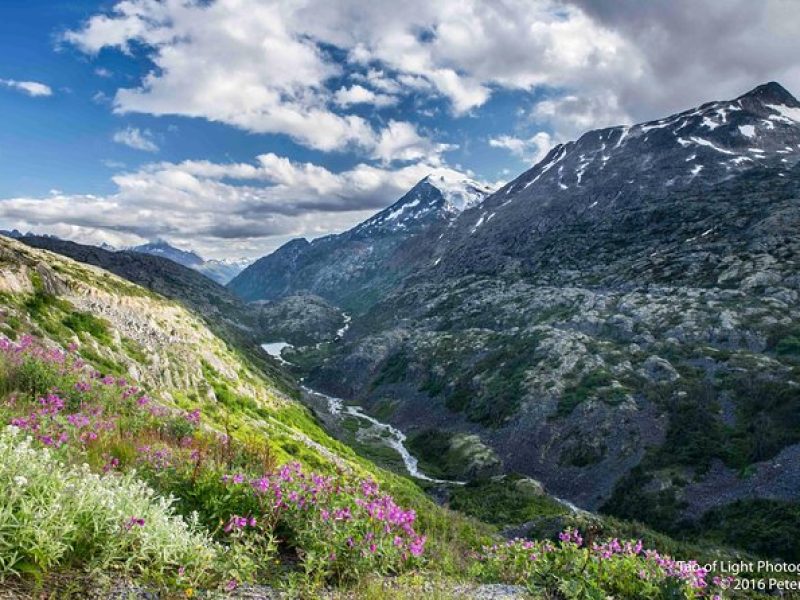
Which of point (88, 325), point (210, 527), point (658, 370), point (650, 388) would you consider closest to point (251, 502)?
point (210, 527)

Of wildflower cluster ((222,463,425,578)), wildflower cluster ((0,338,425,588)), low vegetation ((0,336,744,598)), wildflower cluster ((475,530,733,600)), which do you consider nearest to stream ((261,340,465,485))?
wildflower cluster ((475,530,733,600))

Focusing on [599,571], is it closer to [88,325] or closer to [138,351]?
[88,325]

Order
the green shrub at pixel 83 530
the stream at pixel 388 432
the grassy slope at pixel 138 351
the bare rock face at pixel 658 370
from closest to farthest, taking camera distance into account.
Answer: the green shrub at pixel 83 530, the grassy slope at pixel 138 351, the stream at pixel 388 432, the bare rock face at pixel 658 370

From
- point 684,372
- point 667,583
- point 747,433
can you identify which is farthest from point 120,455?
point 684,372

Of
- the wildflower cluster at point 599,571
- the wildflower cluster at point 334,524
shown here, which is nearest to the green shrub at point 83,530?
the wildflower cluster at point 334,524

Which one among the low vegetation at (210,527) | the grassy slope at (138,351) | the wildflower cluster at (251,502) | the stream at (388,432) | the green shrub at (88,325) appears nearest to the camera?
the low vegetation at (210,527)

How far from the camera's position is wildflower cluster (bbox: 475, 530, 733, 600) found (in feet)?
29.4

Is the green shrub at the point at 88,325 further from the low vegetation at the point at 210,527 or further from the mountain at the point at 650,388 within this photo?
the mountain at the point at 650,388

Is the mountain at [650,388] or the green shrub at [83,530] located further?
the mountain at [650,388]

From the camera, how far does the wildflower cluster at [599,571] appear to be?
8.95 metres

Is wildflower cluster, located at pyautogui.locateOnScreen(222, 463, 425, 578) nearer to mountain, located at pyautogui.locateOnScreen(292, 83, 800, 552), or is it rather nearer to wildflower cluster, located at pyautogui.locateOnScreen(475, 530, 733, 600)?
wildflower cluster, located at pyautogui.locateOnScreen(475, 530, 733, 600)

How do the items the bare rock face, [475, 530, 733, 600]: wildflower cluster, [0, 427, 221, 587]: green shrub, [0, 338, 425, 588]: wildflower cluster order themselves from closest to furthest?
[0, 427, 221, 587]: green shrub, [0, 338, 425, 588]: wildflower cluster, [475, 530, 733, 600]: wildflower cluster, the bare rock face

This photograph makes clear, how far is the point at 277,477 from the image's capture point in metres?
10.0

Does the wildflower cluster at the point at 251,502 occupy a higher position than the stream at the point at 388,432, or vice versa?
the wildflower cluster at the point at 251,502
